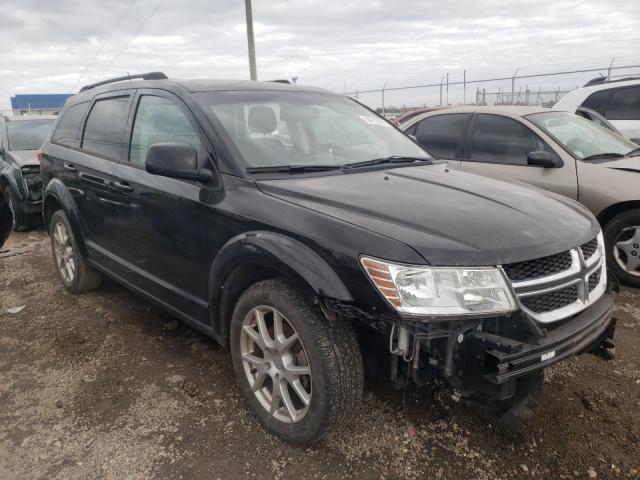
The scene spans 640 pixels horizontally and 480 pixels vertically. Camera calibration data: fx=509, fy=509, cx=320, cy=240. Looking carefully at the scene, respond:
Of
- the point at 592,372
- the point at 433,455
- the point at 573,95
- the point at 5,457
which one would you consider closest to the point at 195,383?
the point at 5,457

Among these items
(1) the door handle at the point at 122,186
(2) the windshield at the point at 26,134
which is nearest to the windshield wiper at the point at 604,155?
(1) the door handle at the point at 122,186

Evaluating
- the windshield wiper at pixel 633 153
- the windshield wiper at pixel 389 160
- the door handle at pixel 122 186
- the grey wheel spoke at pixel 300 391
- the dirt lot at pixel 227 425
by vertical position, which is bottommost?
the dirt lot at pixel 227 425

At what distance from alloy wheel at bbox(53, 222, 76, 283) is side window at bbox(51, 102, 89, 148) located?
0.75 metres

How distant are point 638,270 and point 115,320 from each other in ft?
14.5

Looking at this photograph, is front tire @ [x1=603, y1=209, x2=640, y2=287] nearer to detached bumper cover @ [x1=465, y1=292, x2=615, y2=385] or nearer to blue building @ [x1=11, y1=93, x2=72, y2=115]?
detached bumper cover @ [x1=465, y1=292, x2=615, y2=385]

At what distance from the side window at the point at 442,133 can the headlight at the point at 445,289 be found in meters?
3.67

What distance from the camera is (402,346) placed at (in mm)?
2006

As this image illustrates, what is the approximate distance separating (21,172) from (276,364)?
6.15 metres

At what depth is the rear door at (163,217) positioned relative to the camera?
285cm

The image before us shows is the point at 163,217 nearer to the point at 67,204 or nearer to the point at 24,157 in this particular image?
the point at 67,204

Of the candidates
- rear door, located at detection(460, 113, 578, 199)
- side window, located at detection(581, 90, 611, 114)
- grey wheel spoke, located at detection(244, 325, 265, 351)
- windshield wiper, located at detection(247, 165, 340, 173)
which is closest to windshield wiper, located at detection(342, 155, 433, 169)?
windshield wiper, located at detection(247, 165, 340, 173)

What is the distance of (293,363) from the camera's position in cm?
246

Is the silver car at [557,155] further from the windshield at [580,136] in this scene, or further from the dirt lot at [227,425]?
the dirt lot at [227,425]

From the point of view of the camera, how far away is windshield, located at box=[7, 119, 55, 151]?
7.95 m
